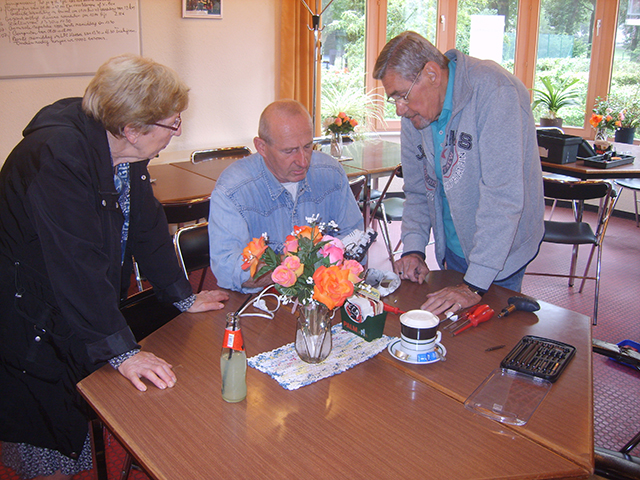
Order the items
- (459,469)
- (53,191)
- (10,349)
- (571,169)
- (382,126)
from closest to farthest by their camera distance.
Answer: (459,469)
(53,191)
(10,349)
(571,169)
(382,126)

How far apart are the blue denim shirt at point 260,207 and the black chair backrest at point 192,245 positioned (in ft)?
0.80

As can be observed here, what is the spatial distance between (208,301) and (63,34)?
3561 millimetres

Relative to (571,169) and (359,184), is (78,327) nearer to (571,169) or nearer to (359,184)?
(359,184)

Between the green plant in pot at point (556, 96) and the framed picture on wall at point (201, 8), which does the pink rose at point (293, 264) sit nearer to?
the framed picture on wall at point (201, 8)

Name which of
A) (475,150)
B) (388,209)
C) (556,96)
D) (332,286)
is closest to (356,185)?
(388,209)

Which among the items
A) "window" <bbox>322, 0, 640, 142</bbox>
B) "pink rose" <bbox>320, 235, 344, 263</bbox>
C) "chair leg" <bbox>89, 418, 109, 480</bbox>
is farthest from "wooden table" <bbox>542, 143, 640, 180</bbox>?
"chair leg" <bbox>89, 418, 109, 480</bbox>

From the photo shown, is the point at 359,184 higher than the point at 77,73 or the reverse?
the reverse

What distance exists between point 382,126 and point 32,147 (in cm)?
557

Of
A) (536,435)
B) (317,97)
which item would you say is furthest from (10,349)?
(317,97)

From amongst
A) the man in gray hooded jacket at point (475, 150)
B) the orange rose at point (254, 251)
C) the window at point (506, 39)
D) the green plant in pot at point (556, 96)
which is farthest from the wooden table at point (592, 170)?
the orange rose at point (254, 251)

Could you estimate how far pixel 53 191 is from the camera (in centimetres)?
129

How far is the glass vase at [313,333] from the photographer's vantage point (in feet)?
4.24

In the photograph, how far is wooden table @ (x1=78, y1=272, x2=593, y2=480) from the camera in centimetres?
102

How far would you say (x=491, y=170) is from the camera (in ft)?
5.49
